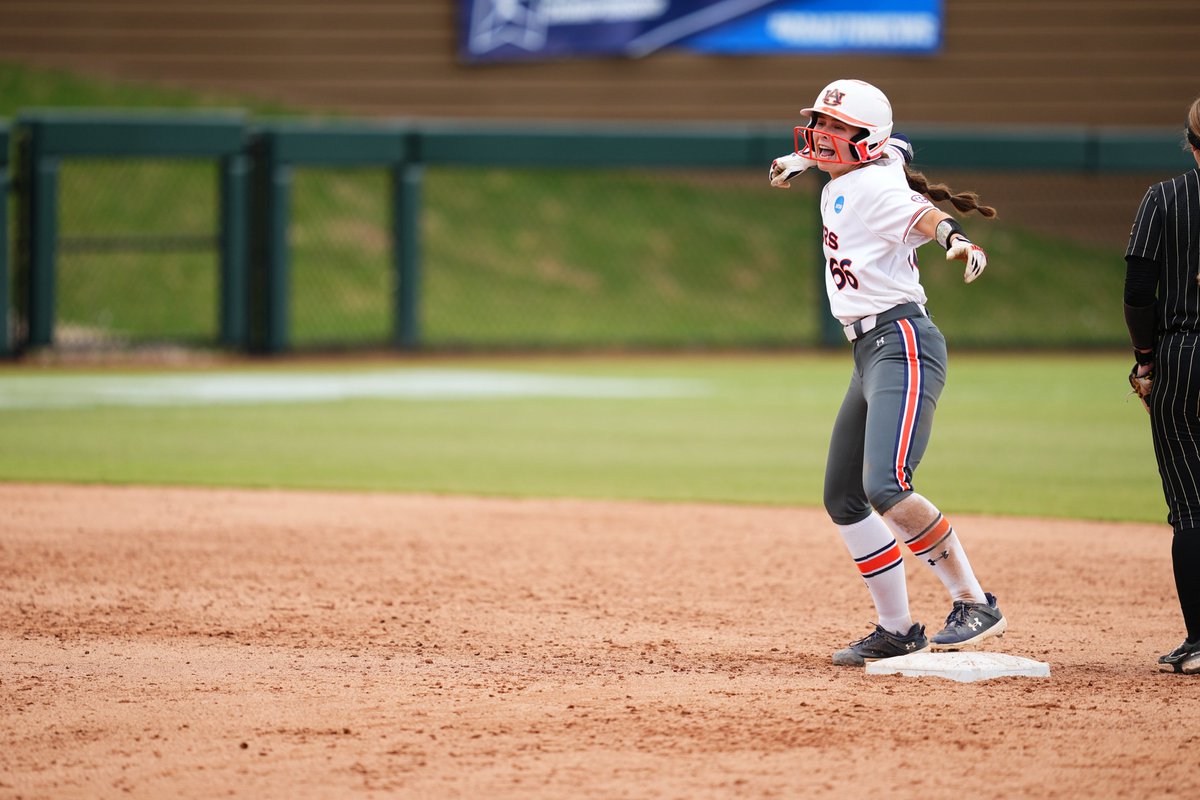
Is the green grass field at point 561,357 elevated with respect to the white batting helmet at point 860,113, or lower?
lower

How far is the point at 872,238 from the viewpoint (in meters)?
5.19

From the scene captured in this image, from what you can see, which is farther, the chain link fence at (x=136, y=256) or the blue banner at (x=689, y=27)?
the blue banner at (x=689, y=27)

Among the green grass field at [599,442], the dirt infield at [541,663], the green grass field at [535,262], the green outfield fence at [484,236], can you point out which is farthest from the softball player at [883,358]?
the green grass field at [535,262]

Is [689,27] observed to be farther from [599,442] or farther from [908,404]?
[908,404]

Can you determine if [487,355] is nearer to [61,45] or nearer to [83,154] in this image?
[83,154]

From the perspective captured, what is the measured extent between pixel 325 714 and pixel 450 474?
20.0ft

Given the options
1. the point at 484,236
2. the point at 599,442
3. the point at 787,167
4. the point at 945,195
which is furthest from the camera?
the point at 484,236

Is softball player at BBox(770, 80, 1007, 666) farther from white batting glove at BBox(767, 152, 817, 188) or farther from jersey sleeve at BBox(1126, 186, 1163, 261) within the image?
jersey sleeve at BBox(1126, 186, 1163, 261)

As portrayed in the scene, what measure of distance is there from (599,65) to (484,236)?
3268 millimetres

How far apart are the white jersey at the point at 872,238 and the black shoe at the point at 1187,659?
1.52 metres

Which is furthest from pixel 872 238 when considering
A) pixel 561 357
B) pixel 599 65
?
pixel 599 65

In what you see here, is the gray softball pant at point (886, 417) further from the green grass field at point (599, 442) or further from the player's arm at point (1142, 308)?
the green grass field at point (599, 442)

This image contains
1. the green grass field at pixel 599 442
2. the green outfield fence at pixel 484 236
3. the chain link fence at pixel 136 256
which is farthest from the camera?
the chain link fence at pixel 136 256

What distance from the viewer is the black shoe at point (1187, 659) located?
518 centimetres
